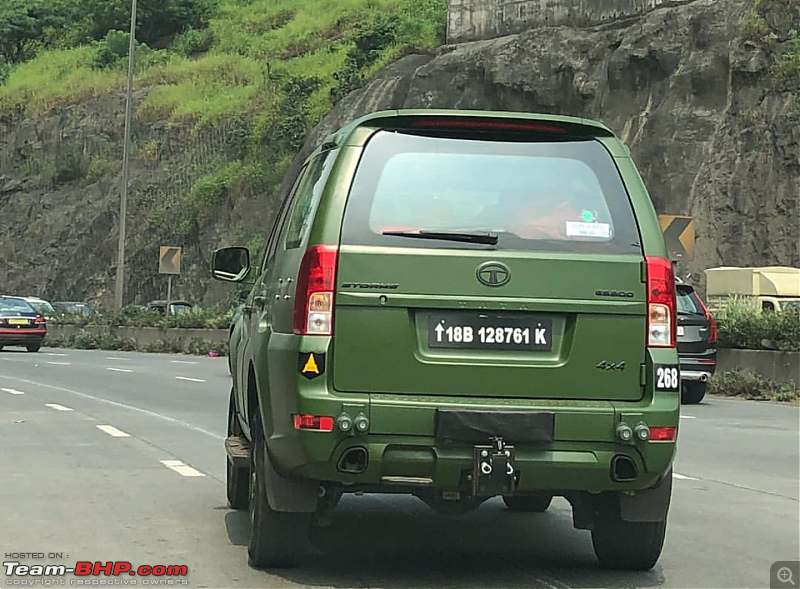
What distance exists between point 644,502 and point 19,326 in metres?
33.3

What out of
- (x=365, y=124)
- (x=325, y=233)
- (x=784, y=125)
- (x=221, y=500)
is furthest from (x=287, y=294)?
(x=784, y=125)

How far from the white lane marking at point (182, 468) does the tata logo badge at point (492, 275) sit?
521cm

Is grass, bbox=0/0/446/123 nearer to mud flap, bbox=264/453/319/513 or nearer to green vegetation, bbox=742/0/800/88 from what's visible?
green vegetation, bbox=742/0/800/88

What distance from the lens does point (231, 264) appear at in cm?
925

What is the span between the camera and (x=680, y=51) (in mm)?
41125

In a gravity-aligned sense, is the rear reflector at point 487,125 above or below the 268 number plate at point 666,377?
above

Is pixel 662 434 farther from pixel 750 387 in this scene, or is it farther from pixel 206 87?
pixel 206 87

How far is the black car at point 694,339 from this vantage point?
20453 millimetres

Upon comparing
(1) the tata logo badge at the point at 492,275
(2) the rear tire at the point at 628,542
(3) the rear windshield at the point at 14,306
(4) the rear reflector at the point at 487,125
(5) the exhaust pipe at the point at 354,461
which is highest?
(4) the rear reflector at the point at 487,125

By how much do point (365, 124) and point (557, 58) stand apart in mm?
37783

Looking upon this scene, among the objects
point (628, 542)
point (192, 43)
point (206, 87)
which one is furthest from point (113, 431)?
point (192, 43)

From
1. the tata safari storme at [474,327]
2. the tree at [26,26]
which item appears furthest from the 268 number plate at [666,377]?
the tree at [26,26]

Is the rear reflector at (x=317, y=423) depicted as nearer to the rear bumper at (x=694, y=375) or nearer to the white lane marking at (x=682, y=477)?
the white lane marking at (x=682, y=477)

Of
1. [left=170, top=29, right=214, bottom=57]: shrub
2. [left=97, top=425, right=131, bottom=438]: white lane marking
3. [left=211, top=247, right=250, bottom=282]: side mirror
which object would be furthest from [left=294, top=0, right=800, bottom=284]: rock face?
[left=170, top=29, right=214, bottom=57]: shrub
